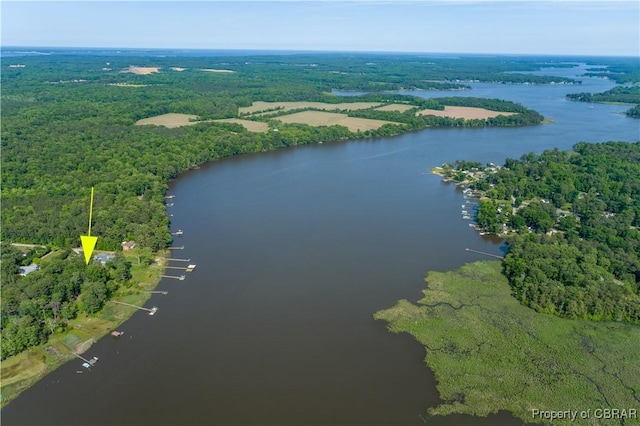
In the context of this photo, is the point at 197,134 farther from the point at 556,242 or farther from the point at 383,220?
the point at 556,242

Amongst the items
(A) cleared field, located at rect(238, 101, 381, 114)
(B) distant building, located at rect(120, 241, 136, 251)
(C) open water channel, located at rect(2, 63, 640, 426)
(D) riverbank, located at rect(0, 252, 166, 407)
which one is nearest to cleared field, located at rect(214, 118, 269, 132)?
(A) cleared field, located at rect(238, 101, 381, 114)

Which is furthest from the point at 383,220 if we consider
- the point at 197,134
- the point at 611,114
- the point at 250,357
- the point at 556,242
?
the point at 611,114

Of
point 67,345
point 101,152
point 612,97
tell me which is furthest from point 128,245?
point 612,97

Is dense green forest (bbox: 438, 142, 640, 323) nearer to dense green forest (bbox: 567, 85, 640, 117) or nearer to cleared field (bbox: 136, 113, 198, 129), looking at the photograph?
cleared field (bbox: 136, 113, 198, 129)

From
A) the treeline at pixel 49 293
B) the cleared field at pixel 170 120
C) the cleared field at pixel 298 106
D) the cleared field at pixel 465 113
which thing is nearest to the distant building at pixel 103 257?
the treeline at pixel 49 293

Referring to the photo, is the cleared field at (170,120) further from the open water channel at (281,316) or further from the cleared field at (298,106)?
the open water channel at (281,316)

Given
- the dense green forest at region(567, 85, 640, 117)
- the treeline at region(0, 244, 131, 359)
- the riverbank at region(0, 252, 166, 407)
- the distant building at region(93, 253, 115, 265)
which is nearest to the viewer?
the riverbank at region(0, 252, 166, 407)

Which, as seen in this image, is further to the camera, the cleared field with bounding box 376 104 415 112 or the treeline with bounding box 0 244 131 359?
the cleared field with bounding box 376 104 415 112

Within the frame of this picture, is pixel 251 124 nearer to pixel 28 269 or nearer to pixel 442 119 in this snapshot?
pixel 442 119
